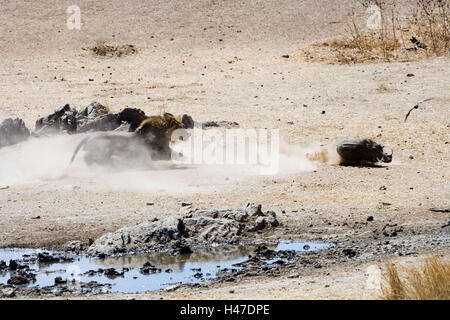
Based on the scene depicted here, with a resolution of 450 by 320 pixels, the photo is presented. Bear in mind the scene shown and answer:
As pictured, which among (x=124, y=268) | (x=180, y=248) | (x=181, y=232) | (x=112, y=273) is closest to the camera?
(x=112, y=273)

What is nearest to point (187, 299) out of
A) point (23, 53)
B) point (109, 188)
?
point (109, 188)

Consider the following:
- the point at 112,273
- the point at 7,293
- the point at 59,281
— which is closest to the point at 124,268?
the point at 112,273

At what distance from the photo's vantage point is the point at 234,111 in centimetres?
1841

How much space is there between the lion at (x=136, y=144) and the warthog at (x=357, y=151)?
290 cm

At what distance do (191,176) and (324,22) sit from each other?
12850 mm

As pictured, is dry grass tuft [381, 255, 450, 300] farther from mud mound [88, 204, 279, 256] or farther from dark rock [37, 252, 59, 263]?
dark rock [37, 252, 59, 263]

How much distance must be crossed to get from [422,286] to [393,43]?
17.2 metres

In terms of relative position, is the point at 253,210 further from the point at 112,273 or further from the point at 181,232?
the point at 112,273

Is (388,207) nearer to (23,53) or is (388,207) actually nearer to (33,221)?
(33,221)

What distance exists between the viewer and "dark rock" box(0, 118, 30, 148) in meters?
15.6

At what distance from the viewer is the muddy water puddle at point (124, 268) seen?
8.66 metres

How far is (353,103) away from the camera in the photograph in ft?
61.5

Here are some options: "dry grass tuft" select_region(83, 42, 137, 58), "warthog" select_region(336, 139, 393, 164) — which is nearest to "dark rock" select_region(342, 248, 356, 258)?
"warthog" select_region(336, 139, 393, 164)

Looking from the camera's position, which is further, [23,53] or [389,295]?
→ [23,53]
